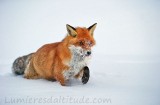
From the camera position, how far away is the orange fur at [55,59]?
448 centimetres

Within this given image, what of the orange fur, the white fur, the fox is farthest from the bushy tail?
the white fur

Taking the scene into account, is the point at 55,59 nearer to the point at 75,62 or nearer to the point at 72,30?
the point at 75,62

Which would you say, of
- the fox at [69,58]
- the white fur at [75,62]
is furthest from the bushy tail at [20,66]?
the white fur at [75,62]

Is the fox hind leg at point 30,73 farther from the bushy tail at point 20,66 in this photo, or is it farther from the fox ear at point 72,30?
the fox ear at point 72,30

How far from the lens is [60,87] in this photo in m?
4.46

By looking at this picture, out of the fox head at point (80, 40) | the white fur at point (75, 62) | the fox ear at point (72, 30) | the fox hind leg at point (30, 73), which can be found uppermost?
the fox ear at point (72, 30)

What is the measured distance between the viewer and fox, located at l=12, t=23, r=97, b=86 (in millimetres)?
4391

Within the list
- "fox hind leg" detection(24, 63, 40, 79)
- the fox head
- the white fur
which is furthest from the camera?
"fox hind leg" detection(24, 63, 40, 79)

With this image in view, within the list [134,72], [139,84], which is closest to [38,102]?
[139,84]

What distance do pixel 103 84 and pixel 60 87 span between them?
0.68 meters

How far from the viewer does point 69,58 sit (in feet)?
14.7

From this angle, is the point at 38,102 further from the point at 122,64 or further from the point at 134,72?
the point at 122,64

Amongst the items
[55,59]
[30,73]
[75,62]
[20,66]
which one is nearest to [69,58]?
[75,62]

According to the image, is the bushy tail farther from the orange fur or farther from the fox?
the fox
